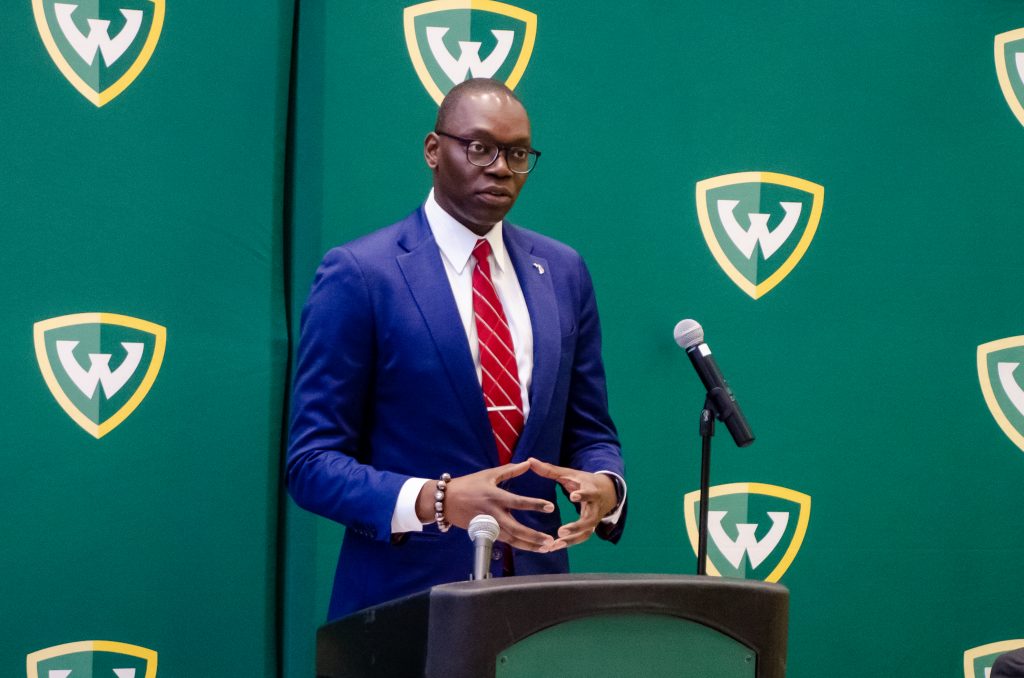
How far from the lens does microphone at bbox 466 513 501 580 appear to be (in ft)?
4.48

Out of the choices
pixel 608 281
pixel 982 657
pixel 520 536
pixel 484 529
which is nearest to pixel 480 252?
pixel 520 536

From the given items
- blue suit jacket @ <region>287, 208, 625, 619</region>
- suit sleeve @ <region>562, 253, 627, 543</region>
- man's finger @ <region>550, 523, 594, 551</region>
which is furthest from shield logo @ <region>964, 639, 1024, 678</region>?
man's finger @ <region>550, 523, 594, 551</region>

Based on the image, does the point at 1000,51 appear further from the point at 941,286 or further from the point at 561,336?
the point at 561,336

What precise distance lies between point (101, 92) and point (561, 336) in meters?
1.24

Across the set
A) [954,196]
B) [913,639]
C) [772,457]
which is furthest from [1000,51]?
[913,639]

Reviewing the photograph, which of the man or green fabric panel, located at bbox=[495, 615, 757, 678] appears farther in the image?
the man

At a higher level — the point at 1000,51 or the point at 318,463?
the point at 1000,51

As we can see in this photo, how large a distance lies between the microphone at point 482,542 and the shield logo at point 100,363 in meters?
1.43

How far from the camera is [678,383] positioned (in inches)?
115

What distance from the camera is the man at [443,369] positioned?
1.92 meters

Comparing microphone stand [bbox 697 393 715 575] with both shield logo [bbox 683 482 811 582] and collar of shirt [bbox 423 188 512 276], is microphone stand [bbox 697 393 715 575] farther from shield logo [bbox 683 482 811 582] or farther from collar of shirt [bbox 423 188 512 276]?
shield logo [bbox 683 482 811 582]

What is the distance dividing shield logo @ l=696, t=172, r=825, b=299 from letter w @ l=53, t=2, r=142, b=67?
135cm

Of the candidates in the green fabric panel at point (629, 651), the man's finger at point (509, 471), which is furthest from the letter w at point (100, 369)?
the green fabric panel at point (629, 651)

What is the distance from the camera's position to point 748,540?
2.96 metres
